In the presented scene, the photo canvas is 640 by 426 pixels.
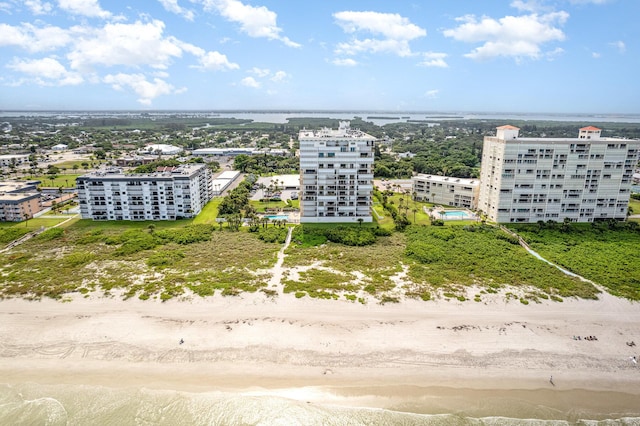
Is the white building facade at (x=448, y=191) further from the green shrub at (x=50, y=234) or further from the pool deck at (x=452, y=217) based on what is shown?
the green shrub at (x=50, y=234)

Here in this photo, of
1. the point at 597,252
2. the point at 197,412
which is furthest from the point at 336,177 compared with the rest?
the point at 197,412

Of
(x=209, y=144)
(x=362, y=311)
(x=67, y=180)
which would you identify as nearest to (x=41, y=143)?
(x=209, y=144)

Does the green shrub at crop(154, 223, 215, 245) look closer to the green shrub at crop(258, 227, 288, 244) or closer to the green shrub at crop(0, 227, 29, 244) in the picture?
the green shrub at crop(258, 227, 288, 244)

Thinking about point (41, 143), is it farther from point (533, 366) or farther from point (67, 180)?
point (533, 366)

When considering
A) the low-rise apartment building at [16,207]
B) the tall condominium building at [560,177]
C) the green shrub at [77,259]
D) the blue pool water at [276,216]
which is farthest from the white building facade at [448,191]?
the low-rise apartment building at [16,207]

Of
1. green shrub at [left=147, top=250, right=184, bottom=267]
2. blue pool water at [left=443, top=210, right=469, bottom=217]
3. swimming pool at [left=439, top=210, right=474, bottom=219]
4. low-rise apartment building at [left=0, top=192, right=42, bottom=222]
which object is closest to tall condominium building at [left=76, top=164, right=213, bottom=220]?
low-rise apartment building at [left=0, top=192, right=42, bottom=222]

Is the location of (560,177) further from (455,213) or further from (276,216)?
(276,216)

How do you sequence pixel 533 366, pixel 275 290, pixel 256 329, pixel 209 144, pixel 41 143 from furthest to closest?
pixel 209 144 → pixel 41 143 → pixel 275 290 → pixel 256 329 → pixel 533 366
